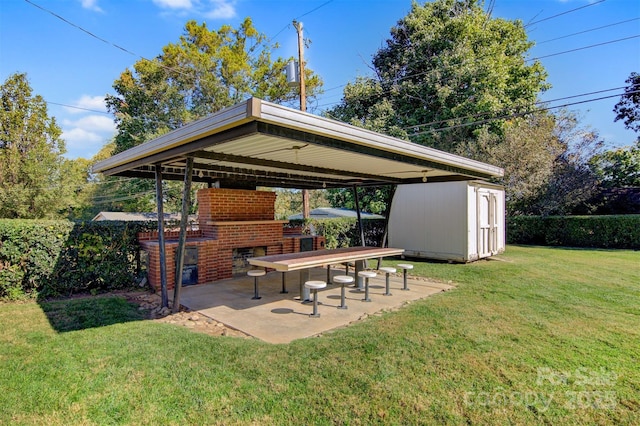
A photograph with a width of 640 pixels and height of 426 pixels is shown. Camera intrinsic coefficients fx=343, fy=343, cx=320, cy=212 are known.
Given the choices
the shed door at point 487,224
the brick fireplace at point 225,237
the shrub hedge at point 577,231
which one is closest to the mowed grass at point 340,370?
the brick fireplace at point 225,237

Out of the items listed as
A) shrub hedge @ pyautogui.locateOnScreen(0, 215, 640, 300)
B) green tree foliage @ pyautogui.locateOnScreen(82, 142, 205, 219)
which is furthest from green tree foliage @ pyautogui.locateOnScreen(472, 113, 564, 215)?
green tree foliage @ pyautogui.locateOnScreen(82, 142, 205, 219)

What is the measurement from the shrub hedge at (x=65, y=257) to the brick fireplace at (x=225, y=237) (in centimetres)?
40

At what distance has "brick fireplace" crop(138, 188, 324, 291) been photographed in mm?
6500

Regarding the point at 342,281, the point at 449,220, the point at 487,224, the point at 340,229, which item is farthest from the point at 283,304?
the point at 487,224

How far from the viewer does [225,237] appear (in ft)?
23.5

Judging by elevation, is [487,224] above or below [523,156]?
below

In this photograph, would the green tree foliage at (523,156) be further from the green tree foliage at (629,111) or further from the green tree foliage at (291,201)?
the green tree foliage at (291,201)

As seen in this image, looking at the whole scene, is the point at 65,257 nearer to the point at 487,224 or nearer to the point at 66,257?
the point at 66,257

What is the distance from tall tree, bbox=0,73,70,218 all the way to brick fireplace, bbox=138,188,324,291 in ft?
34.3

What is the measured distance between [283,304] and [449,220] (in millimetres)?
6143

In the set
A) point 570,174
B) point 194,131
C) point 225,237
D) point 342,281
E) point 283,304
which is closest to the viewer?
point 194,131

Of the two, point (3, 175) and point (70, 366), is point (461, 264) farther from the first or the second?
point (3, 175)

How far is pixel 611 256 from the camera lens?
34.8 ft

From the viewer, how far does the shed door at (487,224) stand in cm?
966
